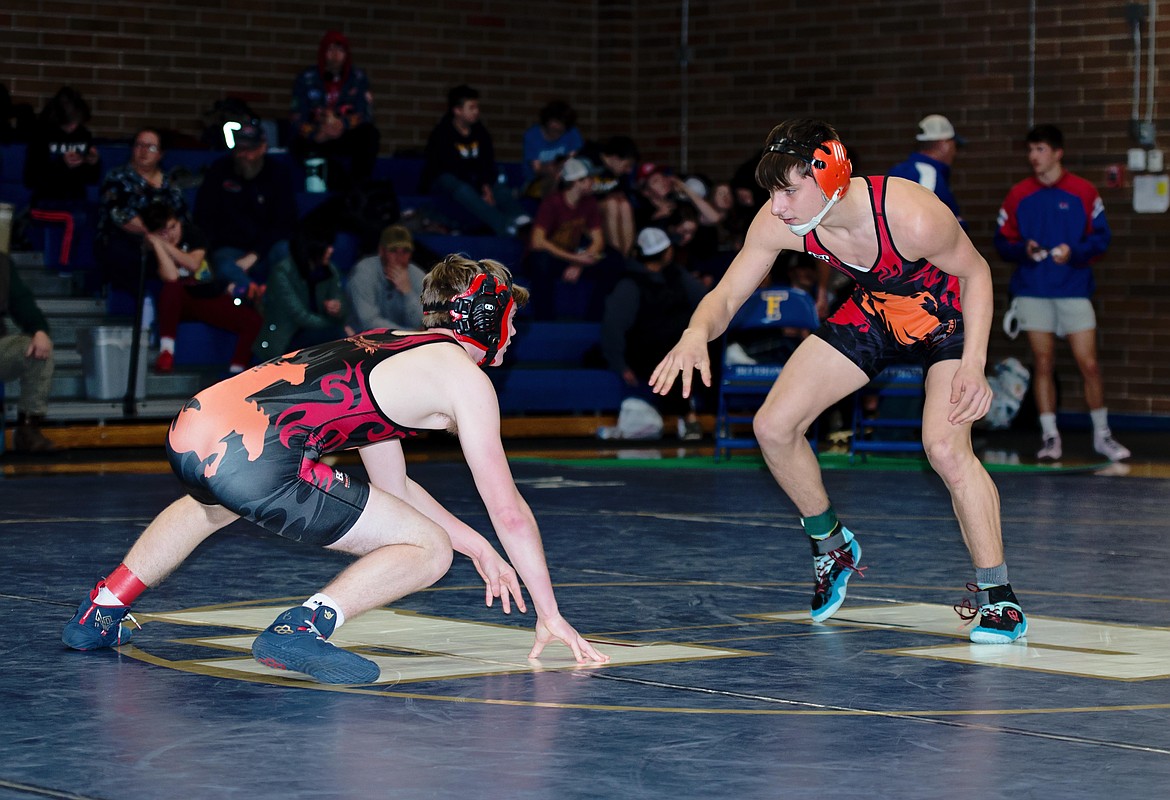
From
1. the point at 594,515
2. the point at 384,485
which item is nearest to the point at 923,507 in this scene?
the point at 594,515

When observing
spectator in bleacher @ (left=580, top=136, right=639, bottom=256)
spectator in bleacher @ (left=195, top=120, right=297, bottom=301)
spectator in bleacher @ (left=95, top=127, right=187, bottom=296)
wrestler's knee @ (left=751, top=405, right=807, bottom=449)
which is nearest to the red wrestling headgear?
wrestler's knee @ (left=751, top=405, right=807, bottom=449)

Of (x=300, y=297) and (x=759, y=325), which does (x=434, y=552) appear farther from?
(x=300, y=297)

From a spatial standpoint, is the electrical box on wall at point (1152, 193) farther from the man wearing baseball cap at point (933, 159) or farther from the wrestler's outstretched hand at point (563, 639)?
the wrestler's outstretched hand at point (563, 639)

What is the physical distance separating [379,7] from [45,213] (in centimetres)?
549

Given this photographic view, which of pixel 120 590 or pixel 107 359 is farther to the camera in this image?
pixel 107 359

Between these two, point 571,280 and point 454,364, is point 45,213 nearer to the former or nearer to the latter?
point 571,280

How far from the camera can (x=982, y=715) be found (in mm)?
4250

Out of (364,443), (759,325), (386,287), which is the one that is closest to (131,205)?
(386,287)

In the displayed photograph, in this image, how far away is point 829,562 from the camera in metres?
5.83

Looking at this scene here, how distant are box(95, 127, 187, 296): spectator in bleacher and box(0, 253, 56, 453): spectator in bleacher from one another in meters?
1.15

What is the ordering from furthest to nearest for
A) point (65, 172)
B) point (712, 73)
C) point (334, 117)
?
point (712, 73)
point (334, 117)
point (65, 172)

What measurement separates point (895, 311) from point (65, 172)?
9116mm

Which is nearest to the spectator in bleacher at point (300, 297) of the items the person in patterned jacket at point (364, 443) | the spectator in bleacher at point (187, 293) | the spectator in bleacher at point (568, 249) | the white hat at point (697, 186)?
the spectator in bleacher at point (187, 293)

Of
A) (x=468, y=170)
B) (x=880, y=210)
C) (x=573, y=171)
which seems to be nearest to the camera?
(x=880, y=210)
